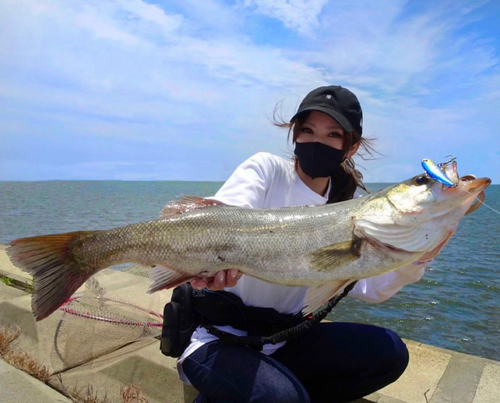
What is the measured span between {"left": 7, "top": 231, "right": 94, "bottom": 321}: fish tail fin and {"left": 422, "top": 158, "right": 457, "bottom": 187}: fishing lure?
2366mm

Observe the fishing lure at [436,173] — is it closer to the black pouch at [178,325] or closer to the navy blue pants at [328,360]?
the navy blue pants at [328,360]

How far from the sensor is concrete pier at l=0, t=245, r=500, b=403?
3555 mm

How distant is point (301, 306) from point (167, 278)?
3.86 ft

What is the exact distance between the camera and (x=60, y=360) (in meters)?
4.14

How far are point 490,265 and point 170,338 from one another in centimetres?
1646

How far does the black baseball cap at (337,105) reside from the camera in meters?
3.37

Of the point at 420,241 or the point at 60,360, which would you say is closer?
the point at 420,241

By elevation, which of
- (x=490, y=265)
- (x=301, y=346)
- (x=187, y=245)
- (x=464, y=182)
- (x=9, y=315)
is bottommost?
(x=490, y=265)

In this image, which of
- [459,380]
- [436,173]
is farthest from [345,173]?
[459,380]

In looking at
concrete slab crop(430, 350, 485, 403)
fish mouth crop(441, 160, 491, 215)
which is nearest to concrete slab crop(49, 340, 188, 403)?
concrete slab crop(430, 350, 485, 403)

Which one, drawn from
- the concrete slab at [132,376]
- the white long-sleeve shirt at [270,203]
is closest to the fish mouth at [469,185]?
the white long-sleeve shirt at [270,203]

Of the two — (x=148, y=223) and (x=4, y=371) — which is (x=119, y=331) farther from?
(x=148, y=223)

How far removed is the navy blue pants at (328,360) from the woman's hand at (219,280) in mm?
451

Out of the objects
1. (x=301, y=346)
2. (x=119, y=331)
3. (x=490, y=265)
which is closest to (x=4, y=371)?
(x=119, y=331)
